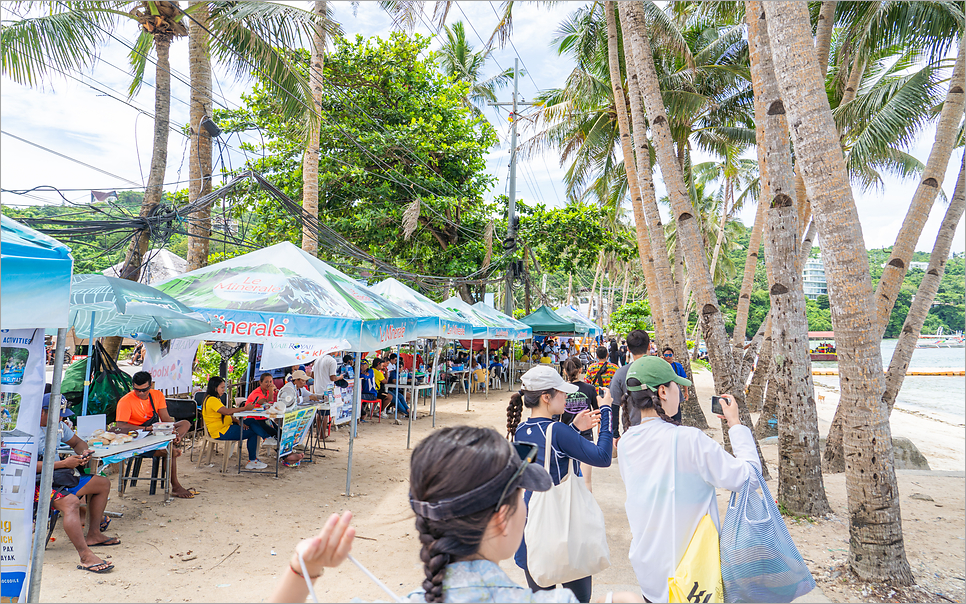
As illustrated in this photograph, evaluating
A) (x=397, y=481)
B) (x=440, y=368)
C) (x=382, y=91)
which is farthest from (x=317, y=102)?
(x=440, y=368)

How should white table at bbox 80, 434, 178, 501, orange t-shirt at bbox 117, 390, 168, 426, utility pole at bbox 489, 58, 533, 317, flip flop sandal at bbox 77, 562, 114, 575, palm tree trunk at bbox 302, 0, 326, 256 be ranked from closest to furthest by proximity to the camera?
flip flop sandal at bbox 77, 562, 114, 575 → white table at bbox 80, 434, 178, 501 → orange t-shirt at bbox 117, 390, 168, 426 → palm tree trunk at bbox 302, 0, 326, 256 → utility pole at bbox 489, 58, 533, 317

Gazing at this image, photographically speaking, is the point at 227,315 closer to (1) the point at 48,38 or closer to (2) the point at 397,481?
(2) the point at 397,481

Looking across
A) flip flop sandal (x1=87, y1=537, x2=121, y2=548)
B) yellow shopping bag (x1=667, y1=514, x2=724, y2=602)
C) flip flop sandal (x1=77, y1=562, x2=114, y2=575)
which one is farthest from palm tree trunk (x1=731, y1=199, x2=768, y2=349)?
flip flop sandal (x1=77, y1=562, x2=114, y2=575)

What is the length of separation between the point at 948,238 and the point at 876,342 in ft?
13.8

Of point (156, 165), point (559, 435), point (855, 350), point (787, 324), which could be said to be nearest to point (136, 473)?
point (156, 165)

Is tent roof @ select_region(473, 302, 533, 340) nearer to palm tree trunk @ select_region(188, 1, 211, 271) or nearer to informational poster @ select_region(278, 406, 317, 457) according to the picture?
palm tree trunk @ select_region(188, 1, 211, 271)

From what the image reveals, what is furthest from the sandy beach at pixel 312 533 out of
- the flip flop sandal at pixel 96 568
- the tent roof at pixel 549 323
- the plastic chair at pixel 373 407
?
the tent roof at pixel 549 323

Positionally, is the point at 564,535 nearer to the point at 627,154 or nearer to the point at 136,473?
the point at 136,473

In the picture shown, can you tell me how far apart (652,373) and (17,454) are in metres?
3.65

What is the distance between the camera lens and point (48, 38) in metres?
8.62

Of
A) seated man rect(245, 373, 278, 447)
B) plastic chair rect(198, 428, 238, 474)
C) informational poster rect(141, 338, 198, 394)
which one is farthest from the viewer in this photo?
informational poster rect(141, 338, 198, 394)

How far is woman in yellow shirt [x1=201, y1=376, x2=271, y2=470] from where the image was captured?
734cm

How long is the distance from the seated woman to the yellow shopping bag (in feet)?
3.31

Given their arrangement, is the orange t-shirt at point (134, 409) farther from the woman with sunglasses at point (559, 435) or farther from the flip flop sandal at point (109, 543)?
the woman with sunglasses at point (559, 435)
